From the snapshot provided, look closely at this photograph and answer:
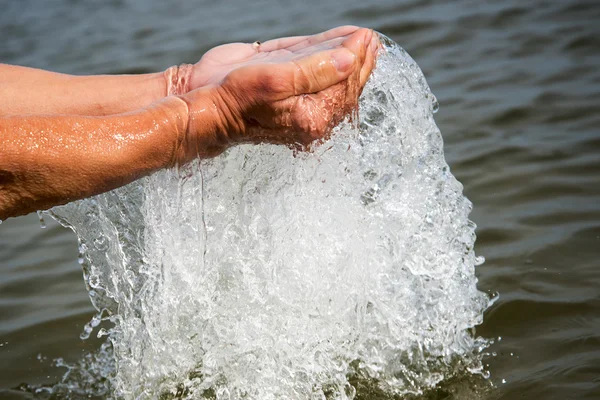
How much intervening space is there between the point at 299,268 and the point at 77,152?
0.84m

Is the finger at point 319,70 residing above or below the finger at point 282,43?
below

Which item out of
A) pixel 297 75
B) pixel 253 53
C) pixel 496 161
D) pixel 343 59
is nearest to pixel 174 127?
pixel 297 75

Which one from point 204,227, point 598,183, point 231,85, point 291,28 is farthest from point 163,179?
point 291,28

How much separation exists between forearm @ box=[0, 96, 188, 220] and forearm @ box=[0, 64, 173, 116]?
0.49 meters

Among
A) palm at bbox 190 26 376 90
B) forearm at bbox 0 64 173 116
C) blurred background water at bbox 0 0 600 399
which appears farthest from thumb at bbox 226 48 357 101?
blurred background water at bbox 0 0 600 399

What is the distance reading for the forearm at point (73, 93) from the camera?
2777 mm

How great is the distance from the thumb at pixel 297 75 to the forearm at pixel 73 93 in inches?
24.6

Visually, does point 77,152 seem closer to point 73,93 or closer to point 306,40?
point 73,93

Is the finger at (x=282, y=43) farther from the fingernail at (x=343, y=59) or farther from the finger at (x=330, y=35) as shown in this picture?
the fingernail at (x=343, y=59)

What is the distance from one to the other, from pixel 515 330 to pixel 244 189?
1.09 m

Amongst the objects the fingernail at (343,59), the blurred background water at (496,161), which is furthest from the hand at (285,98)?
the blurred background water at (496,161)

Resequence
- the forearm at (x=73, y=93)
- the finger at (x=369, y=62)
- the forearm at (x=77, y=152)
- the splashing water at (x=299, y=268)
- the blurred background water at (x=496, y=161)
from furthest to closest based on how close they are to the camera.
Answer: the blurred background water at (x=496, y=161) → the forearm at (x=73, y=93) → the splashing water at (x=299, y=268) → the finger at (x=369, y=62) → the forearm at (x=77, y=152)

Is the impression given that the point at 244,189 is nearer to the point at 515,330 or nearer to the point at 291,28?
the point at 515,330

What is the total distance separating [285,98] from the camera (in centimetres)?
229
